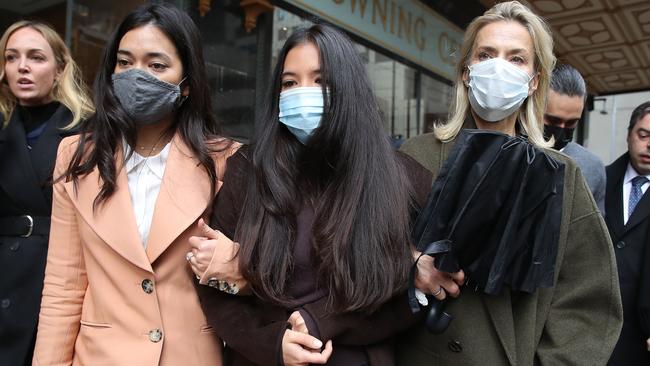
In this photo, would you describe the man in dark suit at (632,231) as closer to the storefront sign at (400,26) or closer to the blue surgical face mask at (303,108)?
the blue surgical face mask at (303,108)

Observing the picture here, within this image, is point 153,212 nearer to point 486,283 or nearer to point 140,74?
point 140,74

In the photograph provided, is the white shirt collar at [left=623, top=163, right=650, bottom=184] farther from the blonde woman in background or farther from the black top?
the black top

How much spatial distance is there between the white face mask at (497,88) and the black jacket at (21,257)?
1.83m

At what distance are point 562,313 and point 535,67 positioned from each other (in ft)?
2.93

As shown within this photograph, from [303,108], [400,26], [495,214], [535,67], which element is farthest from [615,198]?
[400,26]

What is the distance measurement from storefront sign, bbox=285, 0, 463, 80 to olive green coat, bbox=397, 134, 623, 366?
447 cm

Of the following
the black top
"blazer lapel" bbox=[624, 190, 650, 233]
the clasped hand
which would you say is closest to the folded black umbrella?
the clasped hand

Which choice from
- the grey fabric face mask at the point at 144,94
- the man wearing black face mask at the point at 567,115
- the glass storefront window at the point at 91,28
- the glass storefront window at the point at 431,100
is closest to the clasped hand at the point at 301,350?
the grey fabric face mask at the point at 144,94

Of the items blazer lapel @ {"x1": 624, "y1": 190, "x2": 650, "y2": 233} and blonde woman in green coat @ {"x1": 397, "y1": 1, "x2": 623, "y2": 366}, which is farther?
blazer lapel @ {"x1": 624, "y1": 190, "x2": 650, "y2": 233}

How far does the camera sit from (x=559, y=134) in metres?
2.89

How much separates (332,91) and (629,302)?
2.33 meters

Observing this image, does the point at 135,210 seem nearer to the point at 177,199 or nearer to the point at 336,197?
the point at 177,199

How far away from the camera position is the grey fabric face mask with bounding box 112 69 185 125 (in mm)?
1701

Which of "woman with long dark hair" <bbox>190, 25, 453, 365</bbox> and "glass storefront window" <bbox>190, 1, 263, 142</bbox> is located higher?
"glass storefront window" <bbox>190, 1, 263, 142</bbox>
